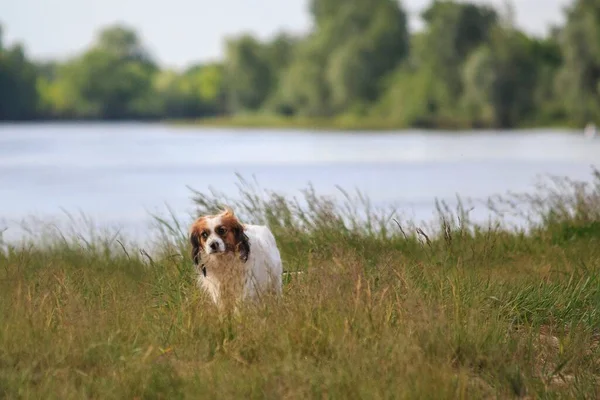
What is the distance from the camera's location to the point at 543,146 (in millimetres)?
58719

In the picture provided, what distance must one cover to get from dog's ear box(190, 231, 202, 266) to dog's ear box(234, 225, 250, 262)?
0.87ft

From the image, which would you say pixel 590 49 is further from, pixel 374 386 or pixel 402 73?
pixel 374 386

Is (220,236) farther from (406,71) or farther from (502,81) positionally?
(406,71)

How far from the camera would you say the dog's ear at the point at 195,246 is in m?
7.11

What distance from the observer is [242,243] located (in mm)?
7094

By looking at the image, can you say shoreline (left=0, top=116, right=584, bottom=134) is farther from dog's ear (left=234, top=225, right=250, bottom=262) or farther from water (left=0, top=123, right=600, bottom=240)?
dog's ear (left=234, top=225, right=250, bottom=262)

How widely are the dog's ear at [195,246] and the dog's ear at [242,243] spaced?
265 millimetres

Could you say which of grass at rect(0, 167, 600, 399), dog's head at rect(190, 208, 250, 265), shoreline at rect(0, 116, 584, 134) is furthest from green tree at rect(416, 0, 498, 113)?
dog's head at rect(190, 208, 250, 265)

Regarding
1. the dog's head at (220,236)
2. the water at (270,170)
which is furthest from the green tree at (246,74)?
the dog's head at (220,236)

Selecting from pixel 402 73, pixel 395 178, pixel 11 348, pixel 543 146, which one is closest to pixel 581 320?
pixel 11 348

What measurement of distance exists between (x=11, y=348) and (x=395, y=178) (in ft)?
107

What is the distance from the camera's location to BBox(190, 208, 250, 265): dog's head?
22.6ft

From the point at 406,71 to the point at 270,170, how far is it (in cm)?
4528

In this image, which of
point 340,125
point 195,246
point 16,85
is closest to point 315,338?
point 195,246
